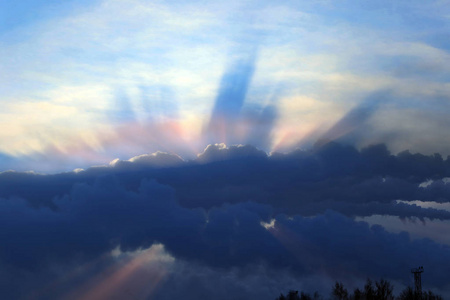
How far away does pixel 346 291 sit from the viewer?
508 ft

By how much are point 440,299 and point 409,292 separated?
9488 mm

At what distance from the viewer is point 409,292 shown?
156125mm

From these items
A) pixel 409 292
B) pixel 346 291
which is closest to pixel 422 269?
pixel 409 292

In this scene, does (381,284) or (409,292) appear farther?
(409,292)

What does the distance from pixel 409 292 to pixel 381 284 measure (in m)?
15.0

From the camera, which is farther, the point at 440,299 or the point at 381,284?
the point at 440,299

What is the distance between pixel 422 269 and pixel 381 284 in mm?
12954

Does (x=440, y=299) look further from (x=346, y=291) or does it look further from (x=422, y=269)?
(x=346, y=291)

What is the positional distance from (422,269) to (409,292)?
8.95 meters

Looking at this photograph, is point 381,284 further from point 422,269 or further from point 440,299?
point 440,299

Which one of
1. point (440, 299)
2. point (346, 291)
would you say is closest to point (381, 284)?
point (346, 291)

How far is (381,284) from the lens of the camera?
479 ft

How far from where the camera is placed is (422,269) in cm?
15088

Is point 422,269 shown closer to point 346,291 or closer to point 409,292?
point 409,292
